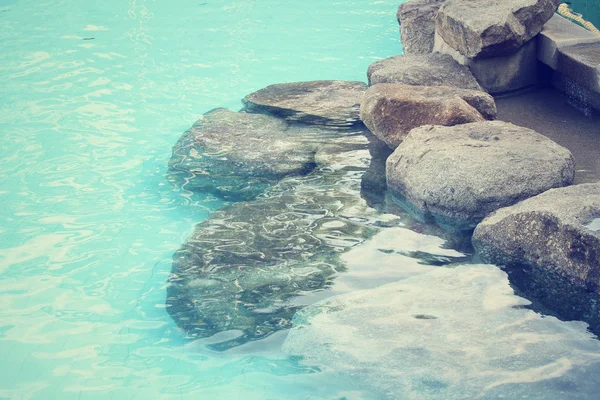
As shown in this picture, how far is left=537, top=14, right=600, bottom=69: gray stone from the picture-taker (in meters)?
5.29

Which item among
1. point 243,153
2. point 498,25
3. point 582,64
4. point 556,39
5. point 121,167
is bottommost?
point 121,167

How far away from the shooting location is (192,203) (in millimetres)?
4777

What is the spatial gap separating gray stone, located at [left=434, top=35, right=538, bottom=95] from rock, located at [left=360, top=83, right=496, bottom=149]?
2.25 feet

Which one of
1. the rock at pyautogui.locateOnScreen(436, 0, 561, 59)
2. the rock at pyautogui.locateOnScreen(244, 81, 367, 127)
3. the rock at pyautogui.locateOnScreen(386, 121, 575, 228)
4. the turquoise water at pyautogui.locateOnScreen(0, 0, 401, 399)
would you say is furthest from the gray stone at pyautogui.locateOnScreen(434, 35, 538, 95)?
the turquoise water at pyautogui.locateOnScreen(0, 0, 401, 399)

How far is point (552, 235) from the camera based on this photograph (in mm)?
3393

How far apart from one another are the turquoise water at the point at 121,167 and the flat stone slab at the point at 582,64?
8.98 feet

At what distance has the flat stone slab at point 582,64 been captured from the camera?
4.86 metres

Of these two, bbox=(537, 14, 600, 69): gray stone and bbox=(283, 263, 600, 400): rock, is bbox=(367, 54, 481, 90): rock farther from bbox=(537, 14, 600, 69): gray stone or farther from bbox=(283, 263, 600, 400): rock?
bbox=(283, 263, 600, 400): rock

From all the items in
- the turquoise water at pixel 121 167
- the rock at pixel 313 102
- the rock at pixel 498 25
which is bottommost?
the turquoise water at pixel 121 167

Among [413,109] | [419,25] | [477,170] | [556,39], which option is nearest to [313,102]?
[413,109]

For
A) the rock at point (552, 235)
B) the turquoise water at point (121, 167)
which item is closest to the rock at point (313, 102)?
the turquoise water at point (121, 167)

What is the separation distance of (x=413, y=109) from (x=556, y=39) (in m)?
1.46

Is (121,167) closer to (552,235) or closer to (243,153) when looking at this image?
(243,153)

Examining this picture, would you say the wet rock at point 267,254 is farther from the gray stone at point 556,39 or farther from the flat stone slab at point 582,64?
the gray stone at point 556,39
